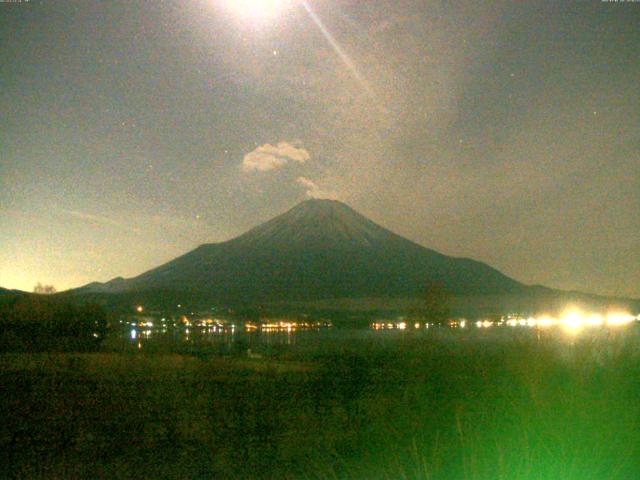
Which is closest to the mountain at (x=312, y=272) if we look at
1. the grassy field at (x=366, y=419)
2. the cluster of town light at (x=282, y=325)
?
the cluster of town light at (x=282, y=325)

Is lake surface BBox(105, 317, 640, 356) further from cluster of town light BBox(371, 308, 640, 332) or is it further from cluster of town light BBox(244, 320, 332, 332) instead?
cluster of town light BBox(244, 320, 332, 332)

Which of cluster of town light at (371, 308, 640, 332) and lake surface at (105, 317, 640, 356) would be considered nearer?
lake surface at (105, 317, 640, 356)

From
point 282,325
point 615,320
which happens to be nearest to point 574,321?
point 615,320

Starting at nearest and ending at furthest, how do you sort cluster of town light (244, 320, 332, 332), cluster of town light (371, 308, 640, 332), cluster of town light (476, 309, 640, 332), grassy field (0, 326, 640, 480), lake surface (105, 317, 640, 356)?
grassy field (0, 326, 640, 480), lake surface (105, 317, 640, 356), cluster of town light (476, 309, 640, 332), cluster of town light (371, 308, 640, 332), cluster of town light (244, 320, 332, 332)

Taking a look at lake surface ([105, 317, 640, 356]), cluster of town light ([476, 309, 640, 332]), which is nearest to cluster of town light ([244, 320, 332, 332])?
lake surface ([105, 317, 640, 356])

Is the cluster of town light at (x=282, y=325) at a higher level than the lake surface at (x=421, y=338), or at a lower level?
higher

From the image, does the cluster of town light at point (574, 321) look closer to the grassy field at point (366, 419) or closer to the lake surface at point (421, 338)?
the lake surface at point (421, 338)

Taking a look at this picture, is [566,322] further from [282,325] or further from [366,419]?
[282,325]

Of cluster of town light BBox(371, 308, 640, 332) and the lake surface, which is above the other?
cluster of town light BBox(371, 308, 640, 332)

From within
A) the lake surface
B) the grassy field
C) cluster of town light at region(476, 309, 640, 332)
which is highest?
cluster of town light at region(476, 309, 640, 332)
